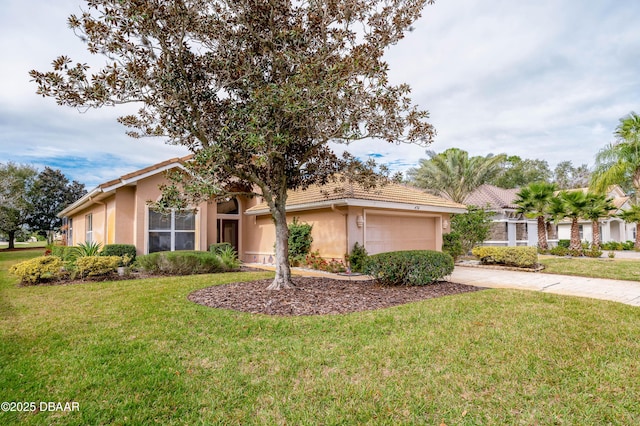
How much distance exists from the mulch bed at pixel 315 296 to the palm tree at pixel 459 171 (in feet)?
60.3

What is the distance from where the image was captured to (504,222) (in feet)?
81.4

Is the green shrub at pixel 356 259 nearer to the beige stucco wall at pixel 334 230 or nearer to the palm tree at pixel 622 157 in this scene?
the beige stucco wall at pixel 334 230

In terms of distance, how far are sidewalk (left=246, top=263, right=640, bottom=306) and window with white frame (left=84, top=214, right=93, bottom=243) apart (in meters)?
15.2

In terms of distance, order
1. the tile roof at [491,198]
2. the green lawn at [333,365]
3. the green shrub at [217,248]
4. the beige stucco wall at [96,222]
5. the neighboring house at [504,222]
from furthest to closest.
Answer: the tile roof at [491,198]
the neighboring house at [504,222]
the beige stucco wall at [96,222]
the green shrub at [217,248]
the green lawn at [333,365]

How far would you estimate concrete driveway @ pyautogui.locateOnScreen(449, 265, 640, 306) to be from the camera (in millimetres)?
9155

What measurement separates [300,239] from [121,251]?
295 inches

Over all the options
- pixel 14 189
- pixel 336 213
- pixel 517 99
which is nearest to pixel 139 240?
pixel 336 213

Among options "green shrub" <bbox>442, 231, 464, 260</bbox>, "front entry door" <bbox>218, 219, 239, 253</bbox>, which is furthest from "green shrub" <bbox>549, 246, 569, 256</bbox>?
"front entry door" <bbox>218, 219, 239, 253</bbox>

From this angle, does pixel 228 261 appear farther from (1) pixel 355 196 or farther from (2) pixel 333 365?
(2) pixel 333 365

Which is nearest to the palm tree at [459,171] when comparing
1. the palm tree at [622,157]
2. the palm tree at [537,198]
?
the palm tree at [537,198]

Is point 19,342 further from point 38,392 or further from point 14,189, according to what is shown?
point 14,189

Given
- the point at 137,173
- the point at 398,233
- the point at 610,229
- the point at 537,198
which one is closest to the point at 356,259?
the point at 398,233

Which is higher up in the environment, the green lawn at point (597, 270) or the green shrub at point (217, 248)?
the green shrub at point (217, 248)

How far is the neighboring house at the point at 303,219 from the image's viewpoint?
1394 centimetres
